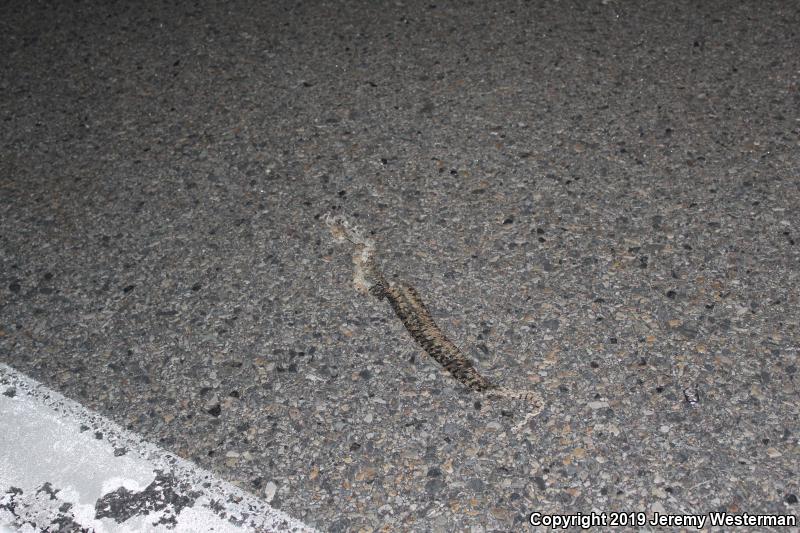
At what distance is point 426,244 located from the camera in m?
2.77

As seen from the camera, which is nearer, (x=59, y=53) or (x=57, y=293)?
(x=57, y=293)

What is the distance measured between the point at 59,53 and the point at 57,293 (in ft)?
5.77

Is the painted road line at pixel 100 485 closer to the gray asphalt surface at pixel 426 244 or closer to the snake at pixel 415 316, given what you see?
the gray asphalt surface at pixel 426 244

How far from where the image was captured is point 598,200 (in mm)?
2902

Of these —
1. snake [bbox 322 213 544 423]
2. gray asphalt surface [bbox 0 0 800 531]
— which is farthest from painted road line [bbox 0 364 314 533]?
snake [bbox 322 213 544 423]

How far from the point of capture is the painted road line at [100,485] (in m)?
2.04

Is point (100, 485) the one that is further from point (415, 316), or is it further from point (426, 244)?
point (426, 244)

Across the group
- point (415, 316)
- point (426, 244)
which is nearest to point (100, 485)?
point (415, 316)

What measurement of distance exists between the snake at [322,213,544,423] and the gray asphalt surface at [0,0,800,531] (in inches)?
1.5

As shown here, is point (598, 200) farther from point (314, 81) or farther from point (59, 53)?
point (59, 53)

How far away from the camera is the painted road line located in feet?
6.69

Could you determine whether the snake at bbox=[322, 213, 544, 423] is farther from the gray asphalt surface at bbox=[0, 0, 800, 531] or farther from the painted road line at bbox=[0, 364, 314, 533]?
the painted road line at bbox=[0, 364, 314, 533]

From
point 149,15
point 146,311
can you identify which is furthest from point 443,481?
point 149,15

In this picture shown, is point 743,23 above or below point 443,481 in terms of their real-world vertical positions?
above
